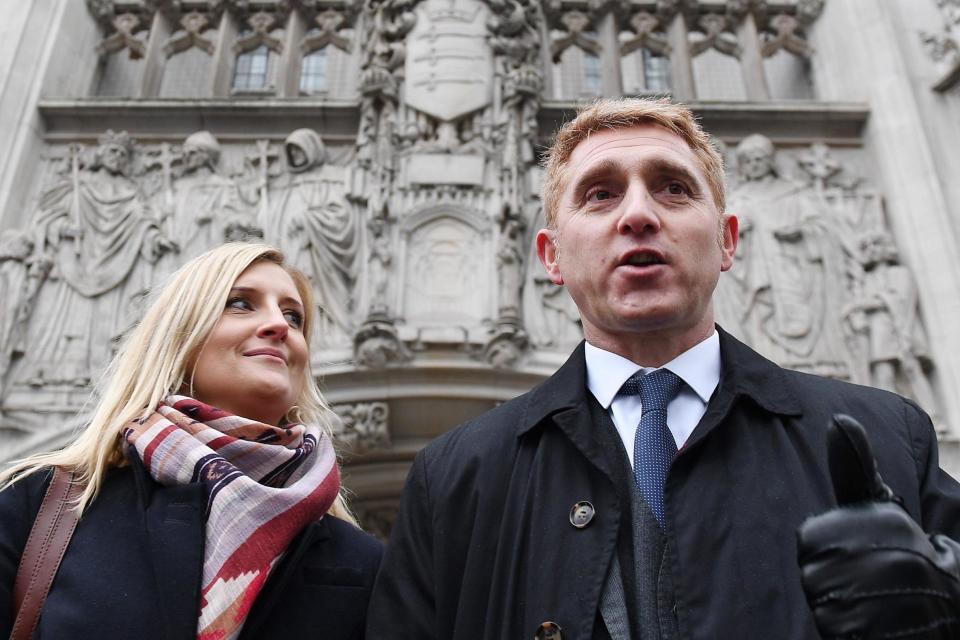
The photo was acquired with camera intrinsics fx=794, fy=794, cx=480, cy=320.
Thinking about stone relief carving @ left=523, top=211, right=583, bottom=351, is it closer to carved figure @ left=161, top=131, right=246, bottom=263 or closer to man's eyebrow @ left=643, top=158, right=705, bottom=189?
carved figure @ left=161, top=131, right=246, bottom=263

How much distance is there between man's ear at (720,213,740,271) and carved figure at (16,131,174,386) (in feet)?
16.5

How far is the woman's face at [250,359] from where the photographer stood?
2043 millimetres

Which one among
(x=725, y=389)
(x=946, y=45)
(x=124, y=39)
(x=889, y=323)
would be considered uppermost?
(x=124, y=39)

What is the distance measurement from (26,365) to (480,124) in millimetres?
3835

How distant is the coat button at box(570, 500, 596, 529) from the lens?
4.64ft

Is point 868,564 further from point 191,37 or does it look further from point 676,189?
point 191,37

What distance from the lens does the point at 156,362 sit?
2.02 metres

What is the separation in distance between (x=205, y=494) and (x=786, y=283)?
16.9ft

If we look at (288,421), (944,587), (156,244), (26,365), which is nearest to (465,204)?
(156,244)

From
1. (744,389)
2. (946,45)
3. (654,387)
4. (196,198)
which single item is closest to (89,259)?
(196,198)

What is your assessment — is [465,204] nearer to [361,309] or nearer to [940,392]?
[361,309]

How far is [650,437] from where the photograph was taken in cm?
150

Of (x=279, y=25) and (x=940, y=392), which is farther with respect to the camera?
(x=279, y=25)

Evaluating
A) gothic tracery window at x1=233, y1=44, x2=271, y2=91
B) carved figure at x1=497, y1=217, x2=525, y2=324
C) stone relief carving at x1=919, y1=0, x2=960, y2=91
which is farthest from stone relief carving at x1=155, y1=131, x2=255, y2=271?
stone relief carving at x1=919, y1=0, x2=960, y2=91
